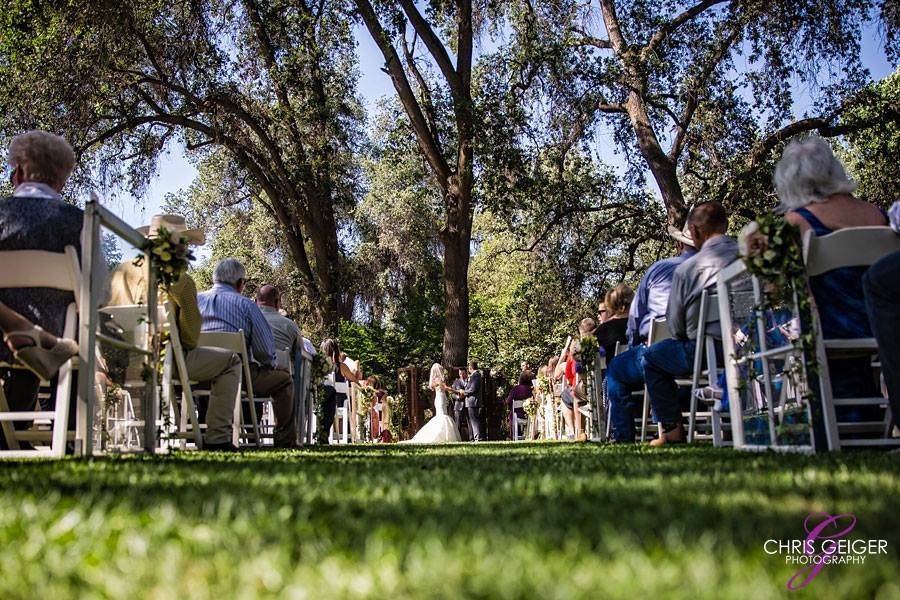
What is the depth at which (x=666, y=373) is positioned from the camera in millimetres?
6703

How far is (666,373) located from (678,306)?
2.30ft

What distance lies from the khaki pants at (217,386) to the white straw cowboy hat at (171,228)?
865 millimetres

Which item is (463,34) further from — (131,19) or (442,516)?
(442,516)

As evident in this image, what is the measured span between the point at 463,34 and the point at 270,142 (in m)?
4.43

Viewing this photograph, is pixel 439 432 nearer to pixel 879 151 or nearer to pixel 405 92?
pixel 405 92

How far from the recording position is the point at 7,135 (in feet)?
50.8

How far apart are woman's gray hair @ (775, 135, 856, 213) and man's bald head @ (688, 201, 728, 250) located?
1.77m

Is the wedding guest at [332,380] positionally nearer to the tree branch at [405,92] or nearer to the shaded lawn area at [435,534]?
the tree branch at [405,92]

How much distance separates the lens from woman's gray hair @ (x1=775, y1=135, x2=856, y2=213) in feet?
15.6

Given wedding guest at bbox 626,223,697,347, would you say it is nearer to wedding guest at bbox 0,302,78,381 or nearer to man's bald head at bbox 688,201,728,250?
man's bald head at bbox 688,201,728,250

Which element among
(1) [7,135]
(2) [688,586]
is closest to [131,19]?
(1) [7,135]

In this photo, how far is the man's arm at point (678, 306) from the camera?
6145 millimetres

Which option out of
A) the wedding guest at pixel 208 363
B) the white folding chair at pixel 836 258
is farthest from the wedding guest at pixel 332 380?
the white folding chair at pixel 836 258

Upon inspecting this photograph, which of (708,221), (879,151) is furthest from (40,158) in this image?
(879,151)
